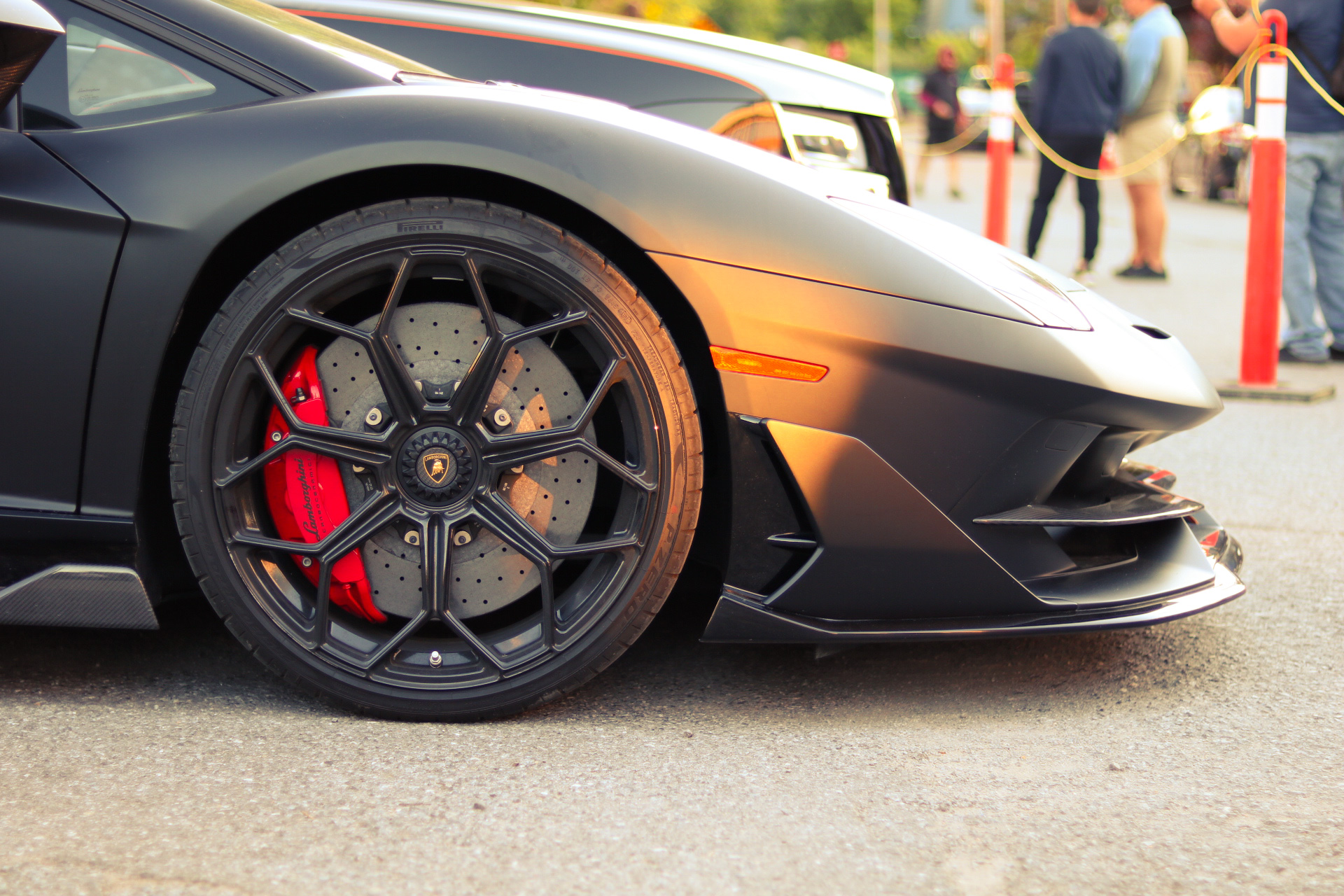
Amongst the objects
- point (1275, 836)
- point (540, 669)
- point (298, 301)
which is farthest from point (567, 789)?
point (1275, 836)

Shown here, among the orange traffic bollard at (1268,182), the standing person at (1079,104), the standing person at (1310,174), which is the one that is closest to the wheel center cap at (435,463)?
the orange traffic bollard at (1268,182)

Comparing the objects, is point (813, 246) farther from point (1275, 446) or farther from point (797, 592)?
point (1275, 446)

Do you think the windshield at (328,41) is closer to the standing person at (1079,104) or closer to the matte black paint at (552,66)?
the matte black paint at (552,66)

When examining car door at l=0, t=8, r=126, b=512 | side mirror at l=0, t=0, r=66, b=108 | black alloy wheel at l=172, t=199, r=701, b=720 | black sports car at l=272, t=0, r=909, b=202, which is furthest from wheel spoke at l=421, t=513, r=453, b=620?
black sports car at l=272, t=0, r=909, b=202

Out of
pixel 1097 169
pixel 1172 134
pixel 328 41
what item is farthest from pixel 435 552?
pixel 1172 134

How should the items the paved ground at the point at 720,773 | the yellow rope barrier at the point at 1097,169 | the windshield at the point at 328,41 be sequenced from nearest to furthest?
the paved ground at the point at 720,773 → the windshield at the point at 328,41 → the yellow rope barrier at the point at 1097,169

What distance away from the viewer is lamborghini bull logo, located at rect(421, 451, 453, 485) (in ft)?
5.86

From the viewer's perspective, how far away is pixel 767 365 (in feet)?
5.73

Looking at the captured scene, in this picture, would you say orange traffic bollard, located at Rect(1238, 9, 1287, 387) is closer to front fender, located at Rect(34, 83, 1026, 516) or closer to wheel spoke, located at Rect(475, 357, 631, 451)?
front fender, located at Rect(34, 83, 1026, 516)

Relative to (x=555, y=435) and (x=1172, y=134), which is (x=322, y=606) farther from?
(x=1172, y=134)

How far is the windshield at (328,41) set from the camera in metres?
1.89

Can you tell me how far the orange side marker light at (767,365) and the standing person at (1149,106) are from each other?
20.7 ft

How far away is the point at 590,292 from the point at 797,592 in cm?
56

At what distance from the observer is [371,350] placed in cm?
177
